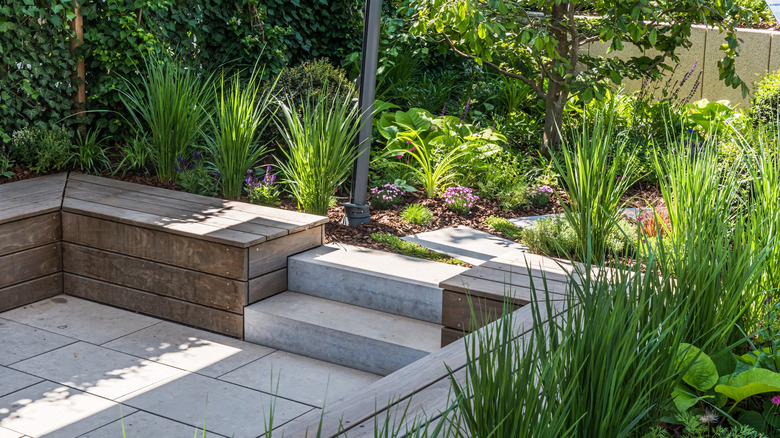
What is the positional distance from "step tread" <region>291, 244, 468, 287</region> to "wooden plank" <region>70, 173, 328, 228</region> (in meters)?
0.17

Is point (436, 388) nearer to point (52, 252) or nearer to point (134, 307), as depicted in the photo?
point (134, 307)

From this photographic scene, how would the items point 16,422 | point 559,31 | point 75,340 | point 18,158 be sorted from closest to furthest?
1. point 16,422
2. point 75,340
3. point 18,158
4. point 559,31

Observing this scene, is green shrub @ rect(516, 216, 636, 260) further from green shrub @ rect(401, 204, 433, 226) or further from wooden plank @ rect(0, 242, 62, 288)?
wooden plank @ rect(0, 242, 62, 288)

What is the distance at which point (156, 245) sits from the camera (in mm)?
3980

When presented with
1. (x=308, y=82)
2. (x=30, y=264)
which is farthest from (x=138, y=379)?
(x=308, y=82)

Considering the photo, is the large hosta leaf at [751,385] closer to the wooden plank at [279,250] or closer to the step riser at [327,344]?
the step riser at [327,344]

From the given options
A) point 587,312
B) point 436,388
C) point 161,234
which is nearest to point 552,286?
point 436,388

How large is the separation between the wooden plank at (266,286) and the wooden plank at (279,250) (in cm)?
3

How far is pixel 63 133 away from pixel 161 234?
179cm

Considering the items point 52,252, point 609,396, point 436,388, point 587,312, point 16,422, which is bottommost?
point 16,422

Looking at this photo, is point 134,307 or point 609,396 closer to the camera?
point 609,396

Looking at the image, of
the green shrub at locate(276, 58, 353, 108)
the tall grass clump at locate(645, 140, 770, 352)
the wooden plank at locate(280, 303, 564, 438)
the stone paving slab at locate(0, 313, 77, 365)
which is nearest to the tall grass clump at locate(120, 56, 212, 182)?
the green shrub at locate(276, 58, 353, 108)

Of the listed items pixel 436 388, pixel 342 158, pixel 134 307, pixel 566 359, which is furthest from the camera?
pixel 342 158

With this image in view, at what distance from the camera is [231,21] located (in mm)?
6137
